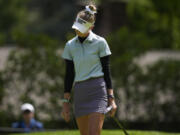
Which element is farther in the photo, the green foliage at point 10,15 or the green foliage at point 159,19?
the green foliage at point 10,15

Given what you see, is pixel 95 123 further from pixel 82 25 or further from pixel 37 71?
pixel 37 71

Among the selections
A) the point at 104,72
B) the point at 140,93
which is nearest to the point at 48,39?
the point at 140,93

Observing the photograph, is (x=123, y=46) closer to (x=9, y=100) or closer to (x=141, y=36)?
(x=141, y=36)

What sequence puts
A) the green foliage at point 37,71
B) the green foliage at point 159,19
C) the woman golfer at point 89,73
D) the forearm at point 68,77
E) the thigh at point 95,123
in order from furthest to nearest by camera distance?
the green foliage at point 159,19 < the green foliage at point 37,71 < the forearm at point 68,77 < the woman golfer at point 89,73 < the thigh at point 95,123

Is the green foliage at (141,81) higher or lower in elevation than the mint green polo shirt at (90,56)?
lower

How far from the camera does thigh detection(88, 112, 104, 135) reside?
4859 millimetres

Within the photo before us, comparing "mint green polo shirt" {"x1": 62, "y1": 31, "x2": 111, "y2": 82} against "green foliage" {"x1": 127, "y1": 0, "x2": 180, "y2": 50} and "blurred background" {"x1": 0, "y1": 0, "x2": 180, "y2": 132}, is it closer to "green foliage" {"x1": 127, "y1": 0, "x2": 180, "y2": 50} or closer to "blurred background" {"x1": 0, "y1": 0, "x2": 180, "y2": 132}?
"blurred background" {"x1": 0, "y1": 0, "x2": 180, "y2": 132}

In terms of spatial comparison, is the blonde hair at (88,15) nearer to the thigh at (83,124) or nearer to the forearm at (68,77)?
the forearm at (68,77)

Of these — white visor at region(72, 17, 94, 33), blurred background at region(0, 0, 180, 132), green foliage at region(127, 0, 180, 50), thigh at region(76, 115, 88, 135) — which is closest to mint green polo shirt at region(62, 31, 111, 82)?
white visor at region(72, 17, 94, 33)

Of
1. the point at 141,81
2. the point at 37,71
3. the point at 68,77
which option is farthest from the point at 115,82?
the point at 68,77

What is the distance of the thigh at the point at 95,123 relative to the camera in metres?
4.86

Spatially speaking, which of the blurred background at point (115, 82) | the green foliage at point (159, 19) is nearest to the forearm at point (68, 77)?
the blurred background at point (115, 82)

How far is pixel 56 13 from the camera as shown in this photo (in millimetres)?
45125

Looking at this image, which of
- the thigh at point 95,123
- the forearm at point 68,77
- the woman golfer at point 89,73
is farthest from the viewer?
the forearm at point 68,77
